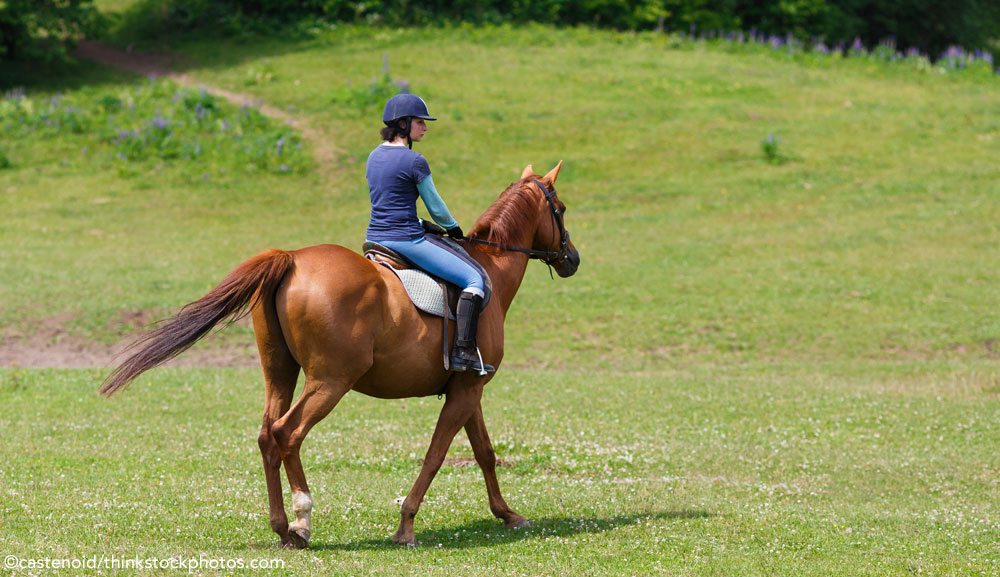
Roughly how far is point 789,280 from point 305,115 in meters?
20.7

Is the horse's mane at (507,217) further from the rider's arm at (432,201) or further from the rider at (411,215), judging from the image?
the rider at (411,215)

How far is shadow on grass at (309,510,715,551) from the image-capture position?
27.2 ft

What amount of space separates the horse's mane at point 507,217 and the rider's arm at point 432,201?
62 cm

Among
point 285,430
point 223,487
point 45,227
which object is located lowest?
point 45,227

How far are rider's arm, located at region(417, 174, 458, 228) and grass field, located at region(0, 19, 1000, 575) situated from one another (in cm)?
281

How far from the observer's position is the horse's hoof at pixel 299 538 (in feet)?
25.6

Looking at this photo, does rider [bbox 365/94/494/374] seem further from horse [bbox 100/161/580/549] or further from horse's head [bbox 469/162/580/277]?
horse's head [bbox 469/162/580/277]

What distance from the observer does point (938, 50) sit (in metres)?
60.7

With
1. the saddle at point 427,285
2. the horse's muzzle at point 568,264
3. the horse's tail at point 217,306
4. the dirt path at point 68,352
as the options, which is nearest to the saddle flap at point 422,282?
the saddle at point 427,285

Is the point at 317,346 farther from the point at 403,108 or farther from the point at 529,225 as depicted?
the point at 529,225

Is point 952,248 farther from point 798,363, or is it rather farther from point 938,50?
point 938,50

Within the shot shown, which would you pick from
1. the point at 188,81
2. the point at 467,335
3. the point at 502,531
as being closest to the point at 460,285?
the point at 467,335

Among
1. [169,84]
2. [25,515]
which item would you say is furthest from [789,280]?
[169,84]

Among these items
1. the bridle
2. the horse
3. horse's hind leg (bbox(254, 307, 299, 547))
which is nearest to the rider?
the horse
